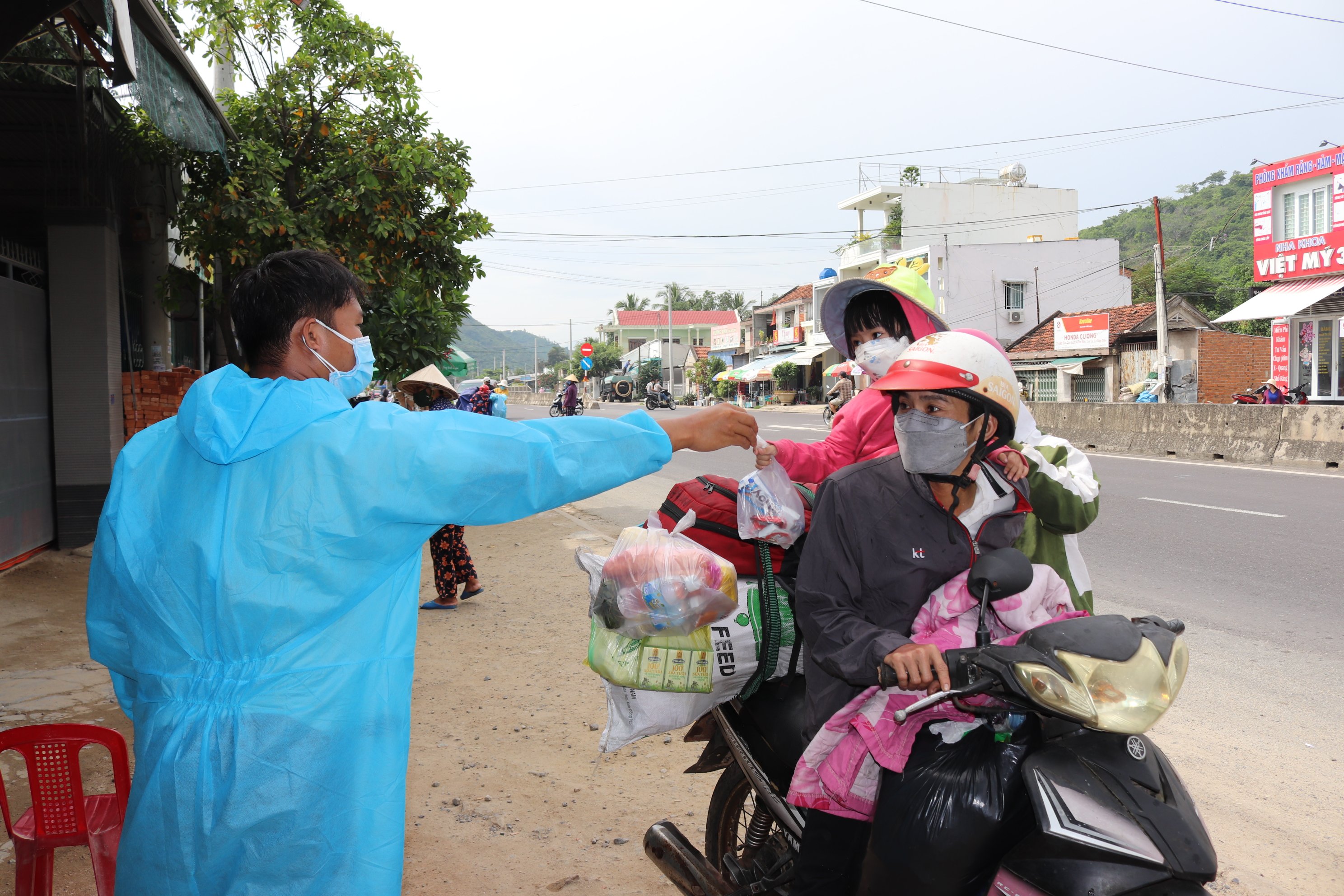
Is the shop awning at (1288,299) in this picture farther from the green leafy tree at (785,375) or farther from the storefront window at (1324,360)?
the green leafy tree at (785,375)

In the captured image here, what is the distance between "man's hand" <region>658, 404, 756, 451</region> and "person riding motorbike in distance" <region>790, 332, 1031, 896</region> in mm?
244

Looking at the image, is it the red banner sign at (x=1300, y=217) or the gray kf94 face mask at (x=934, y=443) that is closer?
the gray kf94 face mask at (x=934, y=443)

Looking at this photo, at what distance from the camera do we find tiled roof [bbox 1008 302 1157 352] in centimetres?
3031

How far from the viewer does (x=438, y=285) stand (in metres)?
9.09

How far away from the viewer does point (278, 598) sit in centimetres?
154

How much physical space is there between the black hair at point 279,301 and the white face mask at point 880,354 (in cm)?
146

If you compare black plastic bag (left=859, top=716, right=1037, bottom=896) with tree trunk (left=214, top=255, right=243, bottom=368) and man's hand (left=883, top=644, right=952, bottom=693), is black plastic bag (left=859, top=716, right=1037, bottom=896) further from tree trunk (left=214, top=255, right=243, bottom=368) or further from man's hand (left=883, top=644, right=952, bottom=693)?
tree trunk (left=214, top=255, right=243, bottom=368)

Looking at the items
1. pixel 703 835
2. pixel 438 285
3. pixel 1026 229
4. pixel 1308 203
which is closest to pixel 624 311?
pixel 1026 229

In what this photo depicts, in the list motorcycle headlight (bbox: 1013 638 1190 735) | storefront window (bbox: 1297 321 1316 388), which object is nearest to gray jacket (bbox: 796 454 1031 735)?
motorcycle headlight (bbox: 1013 638 1190 735)

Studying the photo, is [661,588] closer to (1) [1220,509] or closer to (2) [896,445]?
(2) [896,445]

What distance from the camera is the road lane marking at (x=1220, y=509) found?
30.0ft

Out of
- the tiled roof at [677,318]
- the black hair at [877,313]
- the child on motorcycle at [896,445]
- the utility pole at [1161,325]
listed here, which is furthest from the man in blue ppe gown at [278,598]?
the tiled roof at [677,318]

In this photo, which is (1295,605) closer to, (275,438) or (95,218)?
(275,438)

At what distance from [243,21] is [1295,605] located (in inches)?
372
